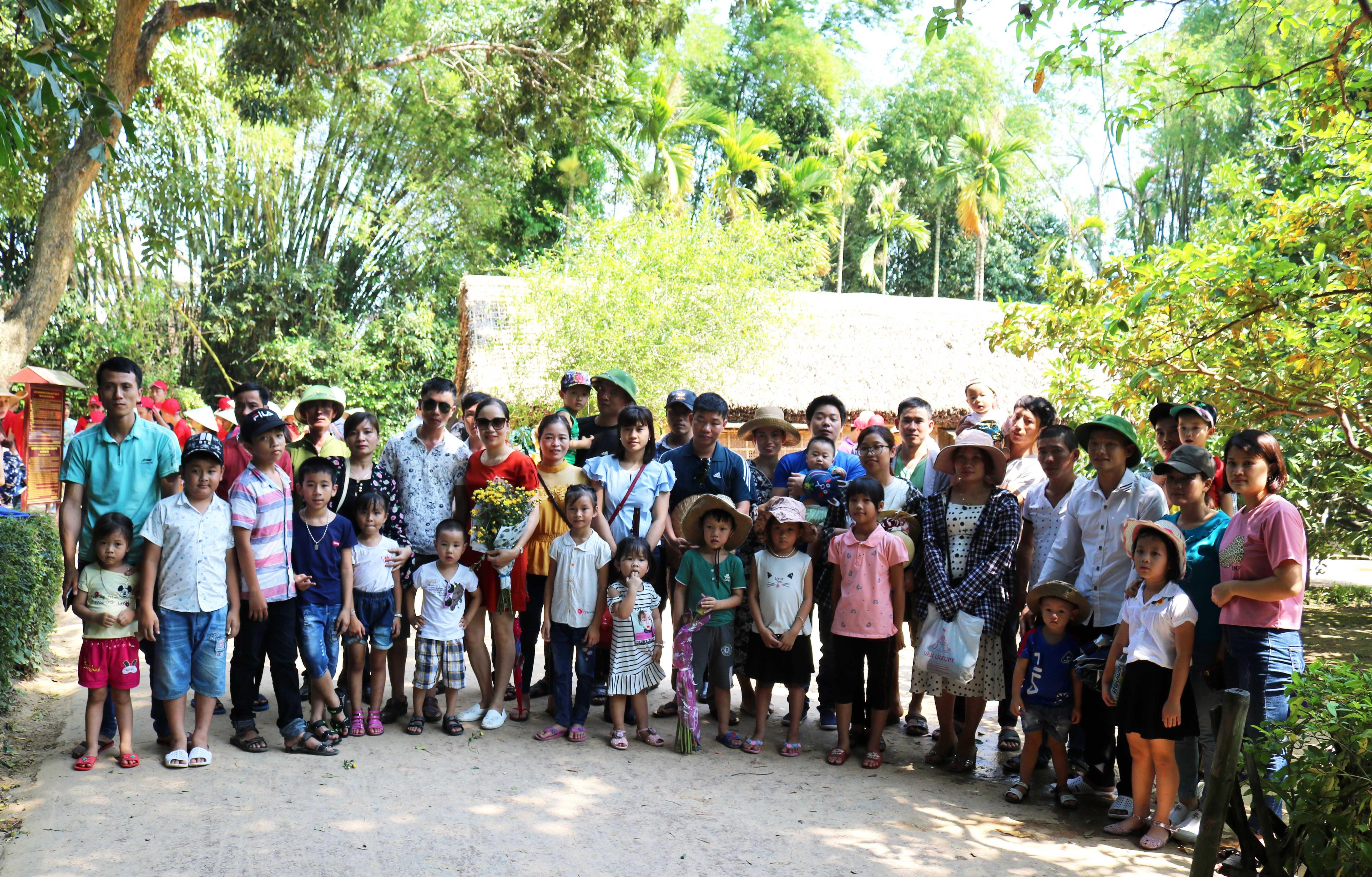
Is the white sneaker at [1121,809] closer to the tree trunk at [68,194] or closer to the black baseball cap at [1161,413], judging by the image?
the black baseball cap at [1161,413]

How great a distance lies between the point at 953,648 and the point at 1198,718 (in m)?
1.08

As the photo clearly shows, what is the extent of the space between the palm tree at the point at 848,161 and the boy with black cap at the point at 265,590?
24265 millimetres

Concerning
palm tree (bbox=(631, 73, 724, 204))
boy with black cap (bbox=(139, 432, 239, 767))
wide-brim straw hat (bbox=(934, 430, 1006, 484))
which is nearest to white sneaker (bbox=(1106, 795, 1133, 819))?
wide-brim straw hat (bbox=(934, 430, 1006, 484))

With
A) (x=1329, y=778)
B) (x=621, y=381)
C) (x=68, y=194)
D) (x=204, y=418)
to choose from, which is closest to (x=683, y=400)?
(x=621, y=381)

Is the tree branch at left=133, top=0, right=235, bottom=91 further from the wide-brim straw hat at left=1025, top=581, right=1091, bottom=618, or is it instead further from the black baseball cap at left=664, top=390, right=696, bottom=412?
the wide-brim straw hat at left=1025, top=581, right=1091, bottom=618

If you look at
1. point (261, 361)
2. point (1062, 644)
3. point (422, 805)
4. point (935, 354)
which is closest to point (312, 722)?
point (422, 805)

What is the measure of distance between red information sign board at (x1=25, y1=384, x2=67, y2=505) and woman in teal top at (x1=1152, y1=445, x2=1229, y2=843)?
1042 cm

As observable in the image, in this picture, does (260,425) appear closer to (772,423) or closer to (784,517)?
(784,517)

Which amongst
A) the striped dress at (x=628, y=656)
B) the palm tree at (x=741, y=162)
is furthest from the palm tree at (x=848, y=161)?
the striped dress at (x=628, y=656)

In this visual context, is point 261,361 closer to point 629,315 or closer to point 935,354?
point 629,315

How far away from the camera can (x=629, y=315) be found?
1402 cm

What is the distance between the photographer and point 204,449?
4629 millimetres

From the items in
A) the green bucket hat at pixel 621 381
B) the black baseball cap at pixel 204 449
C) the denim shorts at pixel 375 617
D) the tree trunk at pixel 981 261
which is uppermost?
the tree trunk at pixel 981 261

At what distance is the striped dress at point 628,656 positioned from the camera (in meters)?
5.25
